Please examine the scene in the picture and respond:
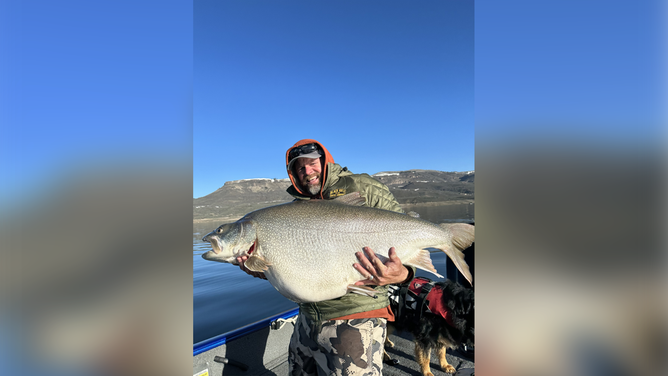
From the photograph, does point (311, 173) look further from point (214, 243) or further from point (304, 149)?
point (214, 243)

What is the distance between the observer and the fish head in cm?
280

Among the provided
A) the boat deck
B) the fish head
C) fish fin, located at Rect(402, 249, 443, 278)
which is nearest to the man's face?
the fish head

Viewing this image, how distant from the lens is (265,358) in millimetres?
5262

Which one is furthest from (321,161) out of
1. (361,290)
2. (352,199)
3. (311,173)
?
(361,290)

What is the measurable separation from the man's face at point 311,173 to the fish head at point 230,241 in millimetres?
787

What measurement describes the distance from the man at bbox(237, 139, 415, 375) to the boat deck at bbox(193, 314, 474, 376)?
1780 millimetres

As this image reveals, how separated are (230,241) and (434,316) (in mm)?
3794

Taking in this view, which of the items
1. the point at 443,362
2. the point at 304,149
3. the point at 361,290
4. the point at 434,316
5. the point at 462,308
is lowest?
the point at 443,362

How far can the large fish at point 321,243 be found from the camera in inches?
107

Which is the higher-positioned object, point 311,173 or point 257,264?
point 311,173
